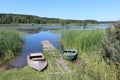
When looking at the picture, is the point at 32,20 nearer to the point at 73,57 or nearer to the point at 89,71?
the point at 73,57

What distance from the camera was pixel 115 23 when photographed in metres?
8.88

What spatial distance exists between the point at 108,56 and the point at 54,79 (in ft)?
14.2

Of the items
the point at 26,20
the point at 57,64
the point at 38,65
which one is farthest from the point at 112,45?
the point at 26,20

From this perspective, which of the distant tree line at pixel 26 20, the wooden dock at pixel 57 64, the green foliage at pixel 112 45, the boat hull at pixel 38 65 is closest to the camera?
the green foliage at pixel 112 45

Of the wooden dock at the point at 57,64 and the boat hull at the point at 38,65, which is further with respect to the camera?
the boat hull at the point at 38,65

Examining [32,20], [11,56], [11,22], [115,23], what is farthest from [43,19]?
[115,23]

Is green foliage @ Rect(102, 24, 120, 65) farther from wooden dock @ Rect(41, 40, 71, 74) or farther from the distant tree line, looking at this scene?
the distant tree line

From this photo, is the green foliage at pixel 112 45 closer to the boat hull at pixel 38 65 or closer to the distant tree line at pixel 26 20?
the boat hull at pixel 38 65

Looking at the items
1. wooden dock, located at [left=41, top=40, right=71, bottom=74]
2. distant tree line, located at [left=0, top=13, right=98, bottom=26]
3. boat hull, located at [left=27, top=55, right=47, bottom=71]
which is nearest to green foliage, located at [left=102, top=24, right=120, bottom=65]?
wooden dock, located at [left=41, top=40, right=71, bottom=74]

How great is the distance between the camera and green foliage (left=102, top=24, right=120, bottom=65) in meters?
7.91

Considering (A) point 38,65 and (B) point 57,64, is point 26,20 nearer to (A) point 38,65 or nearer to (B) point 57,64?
(B) point 57,64

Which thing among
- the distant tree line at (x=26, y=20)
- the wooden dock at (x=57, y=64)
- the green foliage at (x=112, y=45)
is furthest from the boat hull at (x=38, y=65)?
the distant tree line at (x=26, y=20)

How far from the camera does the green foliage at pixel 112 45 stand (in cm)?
791

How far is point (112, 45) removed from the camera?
8.23 meters
